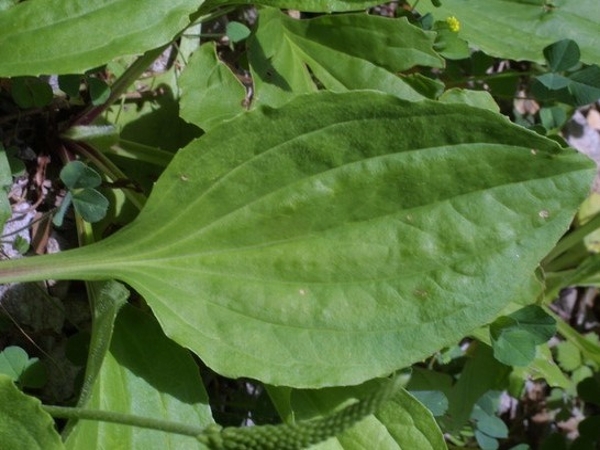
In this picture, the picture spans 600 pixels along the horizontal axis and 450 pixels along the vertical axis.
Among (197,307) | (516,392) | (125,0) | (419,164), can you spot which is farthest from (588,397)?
(125,0)

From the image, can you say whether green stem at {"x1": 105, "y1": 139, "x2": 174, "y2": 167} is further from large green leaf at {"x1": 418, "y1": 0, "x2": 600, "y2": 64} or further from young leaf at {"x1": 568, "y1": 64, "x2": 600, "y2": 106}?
young leaf at {"x1": 568, "y1": 64, "x2": 600, "y2": 106}

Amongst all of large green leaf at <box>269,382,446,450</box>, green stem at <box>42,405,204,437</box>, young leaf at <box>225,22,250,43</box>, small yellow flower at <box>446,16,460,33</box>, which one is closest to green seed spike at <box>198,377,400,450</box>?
green stem at <box>42,405,204,437</box>

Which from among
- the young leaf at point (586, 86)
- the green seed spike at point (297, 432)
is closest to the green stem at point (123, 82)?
the green seed spike at point (297, 432)

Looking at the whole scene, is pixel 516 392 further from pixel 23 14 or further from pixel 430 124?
pixel 23 14

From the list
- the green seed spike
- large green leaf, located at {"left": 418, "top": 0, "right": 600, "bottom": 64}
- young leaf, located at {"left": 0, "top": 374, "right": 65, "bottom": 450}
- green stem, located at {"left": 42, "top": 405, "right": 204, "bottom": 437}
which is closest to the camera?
the green seed spike

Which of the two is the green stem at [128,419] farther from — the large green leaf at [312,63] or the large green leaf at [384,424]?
the large green leaf at [312,63]

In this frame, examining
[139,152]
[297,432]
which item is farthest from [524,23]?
[297,432]
